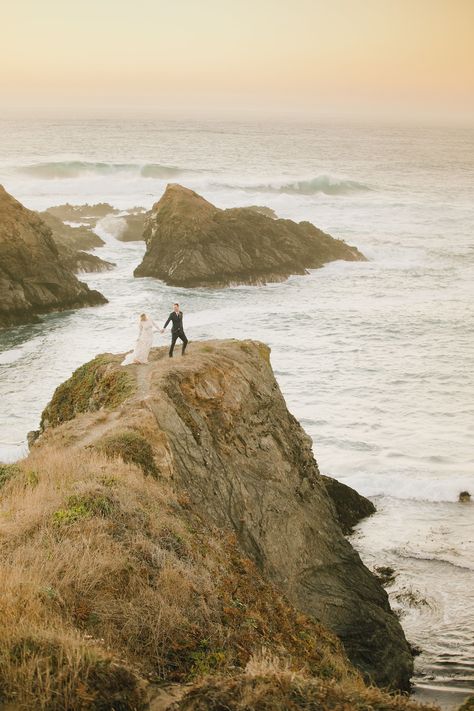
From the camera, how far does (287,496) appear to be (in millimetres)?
15266

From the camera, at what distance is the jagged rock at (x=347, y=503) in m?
19.9

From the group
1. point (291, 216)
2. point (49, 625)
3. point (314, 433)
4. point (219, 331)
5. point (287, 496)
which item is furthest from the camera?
point (291, 216)

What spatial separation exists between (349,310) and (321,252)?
47.8 feet

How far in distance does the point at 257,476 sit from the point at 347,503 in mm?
6032

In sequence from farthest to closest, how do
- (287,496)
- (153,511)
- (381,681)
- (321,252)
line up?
(321,252), (287,496), (381,681), (153,511)

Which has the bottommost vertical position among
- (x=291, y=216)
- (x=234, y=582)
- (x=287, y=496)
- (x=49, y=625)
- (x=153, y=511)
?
(x=287, y=496)

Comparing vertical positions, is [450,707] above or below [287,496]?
below

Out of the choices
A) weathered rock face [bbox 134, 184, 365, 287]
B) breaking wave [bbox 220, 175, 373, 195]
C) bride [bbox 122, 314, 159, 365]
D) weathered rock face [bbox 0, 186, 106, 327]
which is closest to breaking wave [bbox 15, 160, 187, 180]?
breaking wave [bbox 220, 175, 373, 195]

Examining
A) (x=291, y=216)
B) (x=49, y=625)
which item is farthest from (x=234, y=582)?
(x=291, y=216)

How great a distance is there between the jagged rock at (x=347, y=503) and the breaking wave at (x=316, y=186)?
86711 millimetres

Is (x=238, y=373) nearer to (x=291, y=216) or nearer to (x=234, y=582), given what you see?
(x=234, y=582)

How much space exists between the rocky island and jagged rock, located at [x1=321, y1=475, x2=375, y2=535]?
3.00 m

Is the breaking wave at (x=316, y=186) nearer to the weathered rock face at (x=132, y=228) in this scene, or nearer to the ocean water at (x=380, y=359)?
the ocean water at (x=380, y=359)

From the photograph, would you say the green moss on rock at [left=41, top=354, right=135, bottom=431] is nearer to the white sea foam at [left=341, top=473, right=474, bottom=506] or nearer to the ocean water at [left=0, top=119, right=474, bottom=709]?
the ocean water at [left=0, top=119, right=474, bottom=709]
